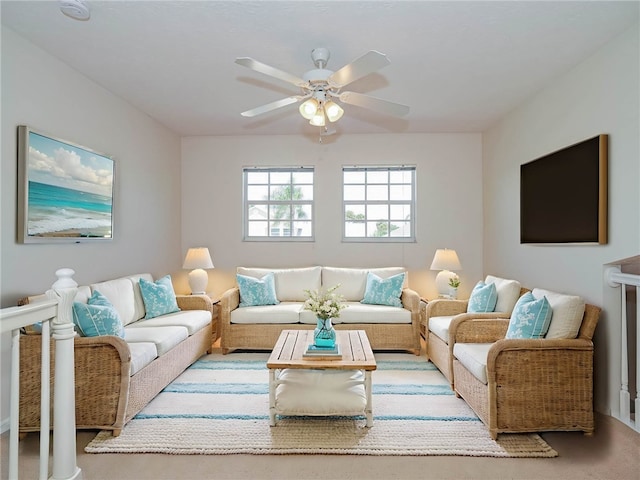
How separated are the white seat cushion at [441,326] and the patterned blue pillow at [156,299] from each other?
262 centimetres

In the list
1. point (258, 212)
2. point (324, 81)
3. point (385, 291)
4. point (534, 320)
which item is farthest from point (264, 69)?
point (258, 212)

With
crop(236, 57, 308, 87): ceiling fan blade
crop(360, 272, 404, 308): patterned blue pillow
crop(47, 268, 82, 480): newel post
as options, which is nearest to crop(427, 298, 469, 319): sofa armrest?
crop(360, 272, 404, 308): patterned blue pillow

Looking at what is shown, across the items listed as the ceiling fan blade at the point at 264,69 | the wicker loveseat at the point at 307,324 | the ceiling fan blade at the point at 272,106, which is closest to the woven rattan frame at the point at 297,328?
the wicker loveseat at the point at 307,324

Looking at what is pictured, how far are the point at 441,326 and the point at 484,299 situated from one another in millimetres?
469

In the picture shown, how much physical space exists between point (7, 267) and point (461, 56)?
3574 millimetres

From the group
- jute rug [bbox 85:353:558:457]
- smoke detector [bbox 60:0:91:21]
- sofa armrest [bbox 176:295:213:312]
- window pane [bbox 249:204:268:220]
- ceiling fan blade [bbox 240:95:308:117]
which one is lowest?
A: jute rug [bbox 85:353:558:457]

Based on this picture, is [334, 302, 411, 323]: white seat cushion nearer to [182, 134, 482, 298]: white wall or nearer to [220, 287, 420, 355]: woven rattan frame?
[220, 287, 420, 355]: woven rattan frame

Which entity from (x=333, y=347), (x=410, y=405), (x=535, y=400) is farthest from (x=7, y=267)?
(x=535, y=400)

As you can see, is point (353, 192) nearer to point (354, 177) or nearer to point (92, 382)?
point (354, 177)

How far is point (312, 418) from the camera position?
9.22 ft

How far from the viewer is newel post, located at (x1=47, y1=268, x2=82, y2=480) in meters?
1.78

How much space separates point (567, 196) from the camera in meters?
3.33

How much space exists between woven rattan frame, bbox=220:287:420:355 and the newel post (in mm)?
2523

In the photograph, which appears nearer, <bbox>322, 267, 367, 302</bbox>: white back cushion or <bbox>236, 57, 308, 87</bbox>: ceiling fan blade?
<bbox>236, 57, 308, 87</bbox>: ceiling fan blade
